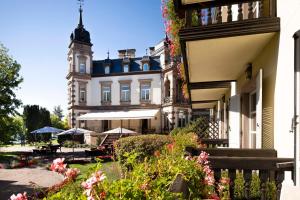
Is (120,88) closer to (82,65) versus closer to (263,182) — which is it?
(82,65)

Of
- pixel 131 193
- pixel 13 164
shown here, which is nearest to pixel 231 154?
pixel 131 193

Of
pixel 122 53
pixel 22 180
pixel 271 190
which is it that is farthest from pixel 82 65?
pixel 271 190

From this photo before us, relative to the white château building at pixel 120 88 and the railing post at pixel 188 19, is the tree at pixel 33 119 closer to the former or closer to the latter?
the white château building at pixel 120 88

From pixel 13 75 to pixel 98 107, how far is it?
1577cm

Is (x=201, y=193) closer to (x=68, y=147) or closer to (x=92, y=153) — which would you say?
(x=92, y=153)

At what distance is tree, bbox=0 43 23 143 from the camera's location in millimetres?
19688

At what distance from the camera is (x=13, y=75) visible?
2180 centimetres

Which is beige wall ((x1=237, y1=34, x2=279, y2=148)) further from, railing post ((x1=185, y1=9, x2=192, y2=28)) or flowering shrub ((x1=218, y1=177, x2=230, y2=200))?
flowering shrub ((x1=218, y1=177, x2=230, y2=200))

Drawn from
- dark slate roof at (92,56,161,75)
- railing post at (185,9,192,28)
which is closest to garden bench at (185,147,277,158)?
railing post at (185,9,192,28)

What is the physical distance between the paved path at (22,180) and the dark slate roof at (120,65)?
23353 mm

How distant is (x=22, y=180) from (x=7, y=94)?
11.5 m

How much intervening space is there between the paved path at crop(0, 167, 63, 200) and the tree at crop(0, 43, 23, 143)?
231 inches

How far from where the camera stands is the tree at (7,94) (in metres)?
19.7

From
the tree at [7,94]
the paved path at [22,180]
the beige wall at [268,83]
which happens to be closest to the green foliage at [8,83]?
the tree at [7,94]
